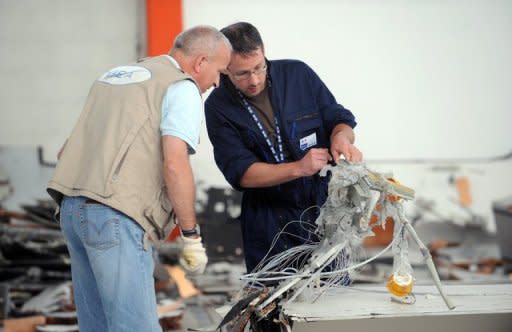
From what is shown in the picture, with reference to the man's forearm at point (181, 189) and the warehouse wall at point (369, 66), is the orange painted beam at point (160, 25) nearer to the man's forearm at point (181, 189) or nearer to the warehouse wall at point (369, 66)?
the warehouse wall at point (369, 66)

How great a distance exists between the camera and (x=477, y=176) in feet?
20.4

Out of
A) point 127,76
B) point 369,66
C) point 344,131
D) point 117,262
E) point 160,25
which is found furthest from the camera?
point 369,66

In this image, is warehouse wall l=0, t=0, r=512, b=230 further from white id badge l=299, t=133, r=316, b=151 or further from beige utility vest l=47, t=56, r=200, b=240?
beige utility vest l=47, t=56, r=200, b=240

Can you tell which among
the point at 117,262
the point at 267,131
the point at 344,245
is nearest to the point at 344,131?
the point at 267,131

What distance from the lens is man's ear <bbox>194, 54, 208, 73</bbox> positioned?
2078 millimetres

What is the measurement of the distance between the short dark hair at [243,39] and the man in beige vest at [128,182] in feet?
1.28

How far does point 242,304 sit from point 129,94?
2.13ft

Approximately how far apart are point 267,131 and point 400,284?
71 centimetres

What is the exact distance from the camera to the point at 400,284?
2039mm

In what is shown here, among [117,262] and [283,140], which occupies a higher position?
[283,140]

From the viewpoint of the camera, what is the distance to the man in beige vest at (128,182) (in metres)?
1.86

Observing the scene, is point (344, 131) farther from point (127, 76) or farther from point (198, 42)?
point (127, 76)

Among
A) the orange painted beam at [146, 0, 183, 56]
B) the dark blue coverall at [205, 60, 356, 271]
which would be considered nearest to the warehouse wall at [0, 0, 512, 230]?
the orange painted beam at [146, 0, 183, 56]

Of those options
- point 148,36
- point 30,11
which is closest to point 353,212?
point 148,36
